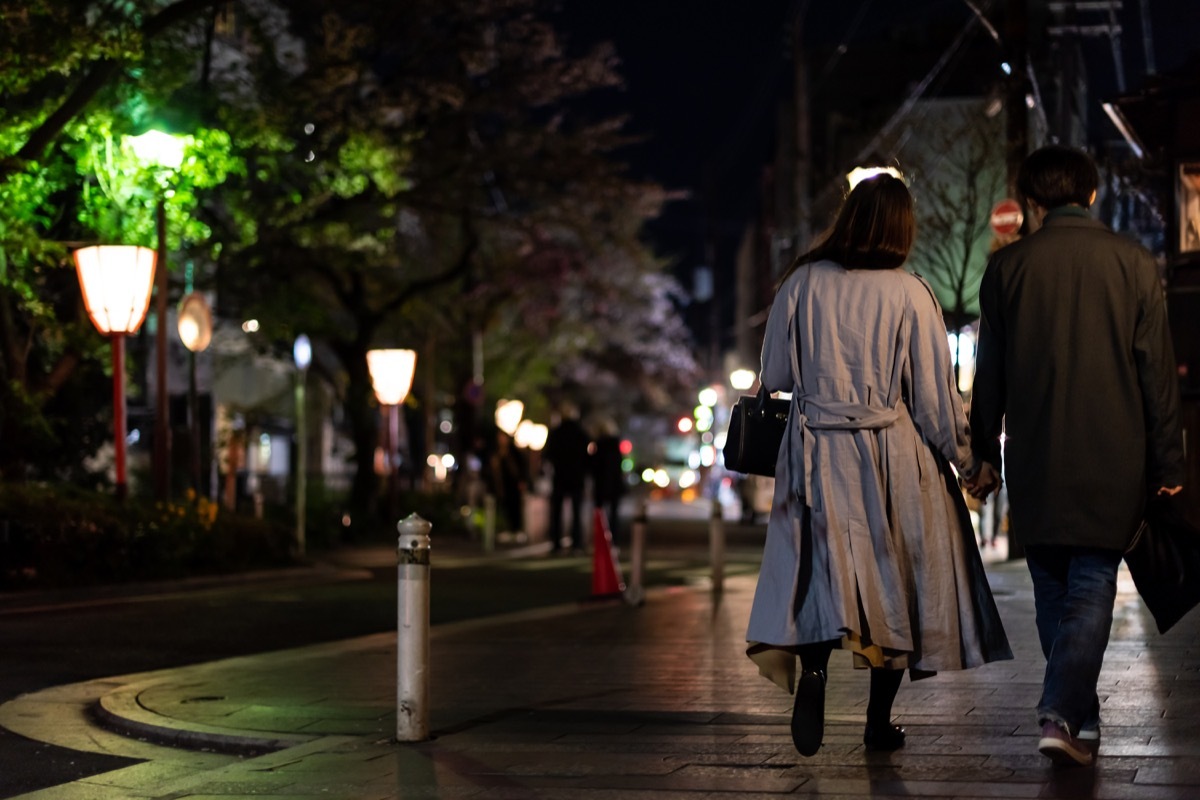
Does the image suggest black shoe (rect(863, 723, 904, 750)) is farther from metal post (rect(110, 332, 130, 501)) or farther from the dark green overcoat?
metal post (rect(110, 332, 130, 501))

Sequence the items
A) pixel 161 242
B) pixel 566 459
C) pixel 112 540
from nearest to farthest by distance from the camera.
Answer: pixel 112 540 < pixel 161 242 < pixel 566 459

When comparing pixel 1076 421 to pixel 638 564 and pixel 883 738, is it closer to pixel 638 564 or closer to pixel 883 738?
pixel 883 738

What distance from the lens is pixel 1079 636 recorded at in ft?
19.0

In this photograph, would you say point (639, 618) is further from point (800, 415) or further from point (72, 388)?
point (72, 388)

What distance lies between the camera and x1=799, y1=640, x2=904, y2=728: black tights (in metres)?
5.98

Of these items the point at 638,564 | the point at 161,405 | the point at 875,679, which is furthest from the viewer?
the point at 161,405

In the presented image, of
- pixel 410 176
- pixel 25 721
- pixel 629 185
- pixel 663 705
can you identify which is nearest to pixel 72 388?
pixel 410 176

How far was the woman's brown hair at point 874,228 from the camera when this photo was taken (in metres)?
6.16

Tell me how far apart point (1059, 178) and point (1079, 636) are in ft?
5.28

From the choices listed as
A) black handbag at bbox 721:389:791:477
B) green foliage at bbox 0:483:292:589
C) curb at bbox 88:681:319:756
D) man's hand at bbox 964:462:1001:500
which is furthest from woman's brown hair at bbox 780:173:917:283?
green foliage at bbox 0:483:292:589

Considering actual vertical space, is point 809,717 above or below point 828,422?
below

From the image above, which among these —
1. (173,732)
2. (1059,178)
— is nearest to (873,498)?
(1059,178)

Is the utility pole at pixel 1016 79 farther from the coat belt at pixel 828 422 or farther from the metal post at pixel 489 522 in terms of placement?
the coat belt at pixel 828 422

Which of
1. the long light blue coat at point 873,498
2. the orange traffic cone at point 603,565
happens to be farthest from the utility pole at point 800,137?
the long light blue coat at point 873,498
